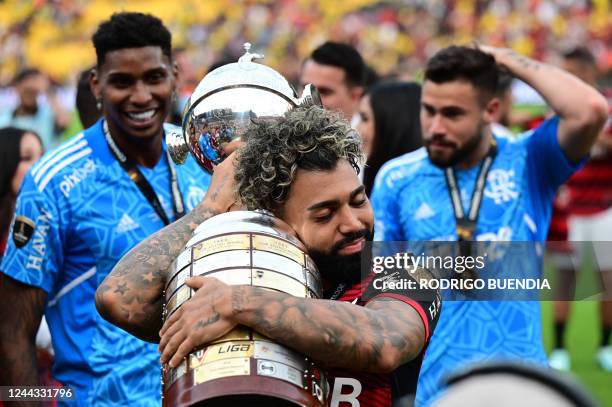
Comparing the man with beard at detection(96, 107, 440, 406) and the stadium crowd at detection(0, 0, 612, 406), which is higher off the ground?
the stadium crowd at detection(0, 0, 612, 406)

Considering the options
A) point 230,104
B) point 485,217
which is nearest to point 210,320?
point 230,104

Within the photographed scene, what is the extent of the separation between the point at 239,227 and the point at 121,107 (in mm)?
2461

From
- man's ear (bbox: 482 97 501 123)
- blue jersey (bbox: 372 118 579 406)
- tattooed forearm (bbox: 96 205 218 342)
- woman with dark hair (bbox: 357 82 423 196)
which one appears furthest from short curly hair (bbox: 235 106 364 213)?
woman with dark hair (bbox: 357 82 423 196)

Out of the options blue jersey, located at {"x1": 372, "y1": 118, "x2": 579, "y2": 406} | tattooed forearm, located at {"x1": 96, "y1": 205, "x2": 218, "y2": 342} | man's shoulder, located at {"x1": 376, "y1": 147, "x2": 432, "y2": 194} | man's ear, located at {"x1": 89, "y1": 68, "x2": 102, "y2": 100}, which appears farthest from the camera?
man's shoulder, located at {"x1": 376, "y1": 147, "x2": 432, "y2": 194}

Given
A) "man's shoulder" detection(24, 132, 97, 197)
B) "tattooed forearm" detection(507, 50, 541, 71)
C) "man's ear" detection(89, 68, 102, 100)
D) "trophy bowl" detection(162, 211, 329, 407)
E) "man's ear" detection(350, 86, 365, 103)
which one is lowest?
"trophy bowl" detection(162, 211, 329, 407)

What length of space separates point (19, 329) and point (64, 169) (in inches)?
26.6

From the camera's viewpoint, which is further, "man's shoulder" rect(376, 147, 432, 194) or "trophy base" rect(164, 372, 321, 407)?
"man's shoulder" rect(376, 147, 432, 194)

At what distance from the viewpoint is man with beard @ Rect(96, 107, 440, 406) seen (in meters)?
2.37

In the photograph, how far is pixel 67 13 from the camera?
92.9ft

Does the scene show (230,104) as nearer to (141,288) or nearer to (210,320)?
(141,288)

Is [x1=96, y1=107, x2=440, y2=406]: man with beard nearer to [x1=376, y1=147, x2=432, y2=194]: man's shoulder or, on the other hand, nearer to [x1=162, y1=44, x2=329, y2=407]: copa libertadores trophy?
[x1=162, y1=44, x2=329, y2=407]: copa libertadores trophy

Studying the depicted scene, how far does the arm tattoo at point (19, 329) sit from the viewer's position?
4512 mm

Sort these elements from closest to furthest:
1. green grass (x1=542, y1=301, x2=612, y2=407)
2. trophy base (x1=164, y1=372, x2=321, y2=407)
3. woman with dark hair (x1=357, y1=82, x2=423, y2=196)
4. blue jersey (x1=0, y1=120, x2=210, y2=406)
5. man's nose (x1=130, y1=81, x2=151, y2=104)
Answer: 1. trophy base (x1=164, y1=372, x2=321, y2=407)
2. blue jersey (x1=0, y1=120, x2=210, y2=406)
3. man's nose (x1=130, y1=81, x2=151, y2=104)
4. woman with dark hair (x1=357, y1=82, x2=423, y2=196)
5. green grass (x1=542, y1=301, x2=612, y2=407)

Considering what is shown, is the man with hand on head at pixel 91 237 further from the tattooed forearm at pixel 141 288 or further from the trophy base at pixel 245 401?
the trophy base at pixel 245 401
